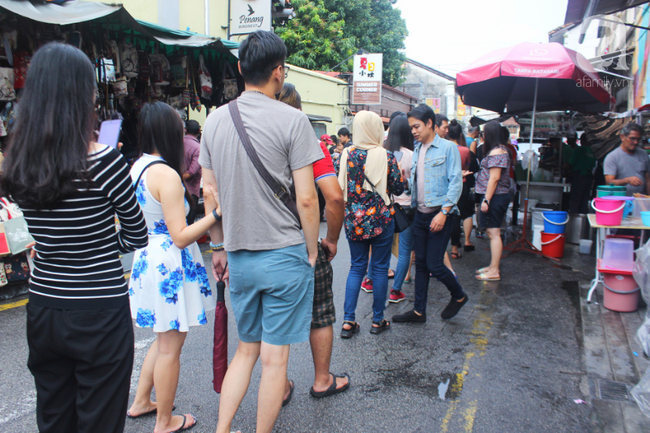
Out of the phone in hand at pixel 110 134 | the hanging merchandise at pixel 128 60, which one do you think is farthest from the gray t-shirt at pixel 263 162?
the hanging merchandise at pixel 128 60

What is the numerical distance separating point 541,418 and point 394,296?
2.23 m

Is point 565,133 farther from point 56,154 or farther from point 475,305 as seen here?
point 56,154

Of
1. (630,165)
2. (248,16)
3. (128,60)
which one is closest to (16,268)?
Answer: (128,60)

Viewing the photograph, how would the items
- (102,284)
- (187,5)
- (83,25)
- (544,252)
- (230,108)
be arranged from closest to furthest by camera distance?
(102,284), (230,108), (83,25), (544,252), (187,5)

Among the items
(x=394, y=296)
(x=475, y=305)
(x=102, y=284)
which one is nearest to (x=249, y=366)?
(x=102, y=284)

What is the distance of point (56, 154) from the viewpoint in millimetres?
1501

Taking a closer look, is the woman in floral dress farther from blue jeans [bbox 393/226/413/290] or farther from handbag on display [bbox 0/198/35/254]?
handbag on display [bbox 0/198/35/254]

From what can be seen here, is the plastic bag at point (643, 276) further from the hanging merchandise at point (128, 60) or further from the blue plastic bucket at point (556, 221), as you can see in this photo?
the hanging merchandise at point (128, 60)

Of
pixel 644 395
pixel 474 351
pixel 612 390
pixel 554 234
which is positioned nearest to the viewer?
pixel 644 395

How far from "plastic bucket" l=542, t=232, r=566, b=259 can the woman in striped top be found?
6.43m

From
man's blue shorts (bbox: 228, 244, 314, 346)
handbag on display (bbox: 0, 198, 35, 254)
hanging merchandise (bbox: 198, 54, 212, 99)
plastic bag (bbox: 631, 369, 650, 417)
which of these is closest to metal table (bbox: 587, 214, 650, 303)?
plastic bag (bbox: 631, 369, 650, 417)

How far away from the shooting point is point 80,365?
164 cm

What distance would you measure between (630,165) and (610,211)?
2.01 meters

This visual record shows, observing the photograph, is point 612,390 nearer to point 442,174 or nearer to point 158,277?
point 442,174
